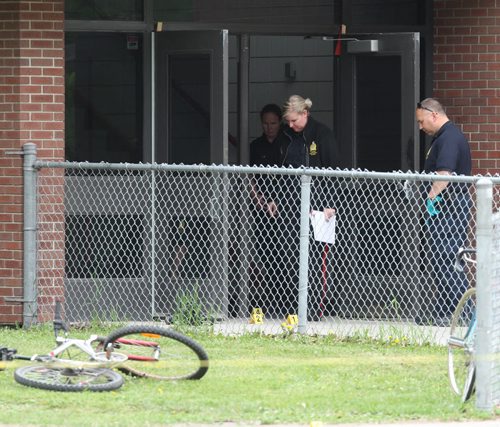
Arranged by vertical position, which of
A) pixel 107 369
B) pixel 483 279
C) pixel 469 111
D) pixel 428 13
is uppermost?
pixel 428 13

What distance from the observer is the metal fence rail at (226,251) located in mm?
11094

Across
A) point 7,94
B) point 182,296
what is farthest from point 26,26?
point 182,296

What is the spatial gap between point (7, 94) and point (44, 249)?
132cm

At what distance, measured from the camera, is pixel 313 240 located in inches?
447

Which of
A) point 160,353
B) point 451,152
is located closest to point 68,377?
point 160,353

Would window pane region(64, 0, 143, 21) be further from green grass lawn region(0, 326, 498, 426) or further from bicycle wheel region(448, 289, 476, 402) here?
bicycle wheel region(448, 289, 476, 402)

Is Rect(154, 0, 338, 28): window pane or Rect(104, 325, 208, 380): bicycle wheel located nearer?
Rect(104, 325, 208, 380): bicycle wheel

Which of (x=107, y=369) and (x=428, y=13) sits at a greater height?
(x=428, y=13)

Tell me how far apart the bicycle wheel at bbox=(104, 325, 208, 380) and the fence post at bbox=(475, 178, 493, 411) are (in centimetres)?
177

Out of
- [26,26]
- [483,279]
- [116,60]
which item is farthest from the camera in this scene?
[116,60]

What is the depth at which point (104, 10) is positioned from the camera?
1169cm

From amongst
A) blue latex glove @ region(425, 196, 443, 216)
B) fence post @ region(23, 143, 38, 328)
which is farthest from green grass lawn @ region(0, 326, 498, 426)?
blue latex glove @ region(425, 196, 443, 216)

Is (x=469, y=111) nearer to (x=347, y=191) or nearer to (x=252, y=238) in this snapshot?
(x=347, y=191)

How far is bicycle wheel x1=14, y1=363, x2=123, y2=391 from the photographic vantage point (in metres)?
8.03
